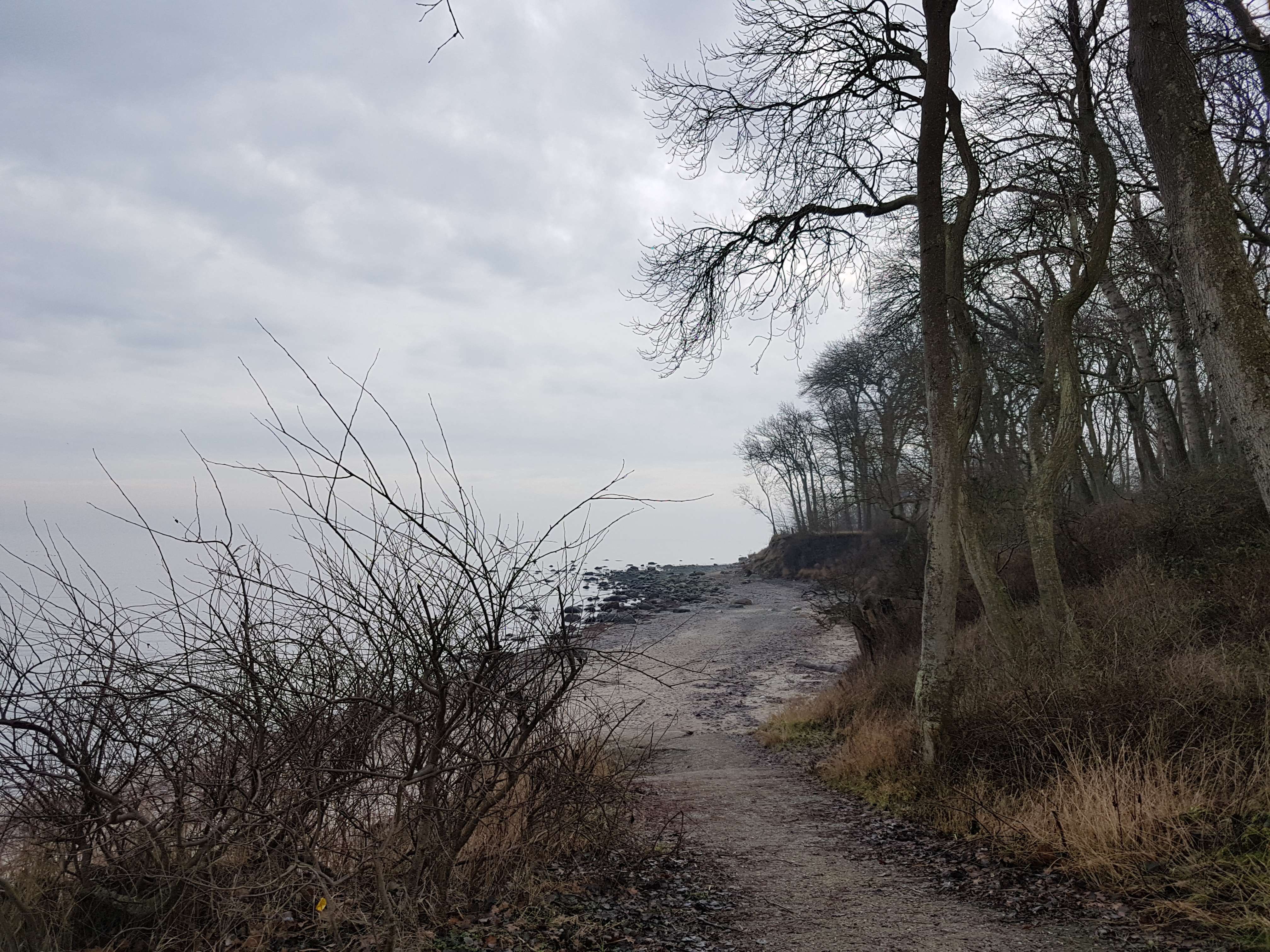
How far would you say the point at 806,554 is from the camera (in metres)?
49.7

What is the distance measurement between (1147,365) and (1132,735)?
1188 centimetres

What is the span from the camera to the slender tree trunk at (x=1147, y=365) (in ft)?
47.7

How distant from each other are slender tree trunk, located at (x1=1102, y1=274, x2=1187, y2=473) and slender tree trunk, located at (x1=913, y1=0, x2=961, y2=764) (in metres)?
6.00

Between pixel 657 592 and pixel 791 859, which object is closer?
pixel 791 859

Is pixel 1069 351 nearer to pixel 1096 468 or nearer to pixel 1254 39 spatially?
pixel 1254 39

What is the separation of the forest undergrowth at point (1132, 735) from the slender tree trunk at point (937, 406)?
31 centimetres

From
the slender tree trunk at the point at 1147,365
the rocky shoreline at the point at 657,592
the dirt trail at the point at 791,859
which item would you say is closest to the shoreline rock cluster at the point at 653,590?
the rocky shoreline at the point at 657,592

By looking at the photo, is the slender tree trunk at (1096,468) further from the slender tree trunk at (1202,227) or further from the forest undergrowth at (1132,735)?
the slender tree trunk at (1202,227)

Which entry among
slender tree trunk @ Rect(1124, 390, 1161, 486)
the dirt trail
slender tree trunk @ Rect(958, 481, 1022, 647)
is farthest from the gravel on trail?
slender tree trunk @ Rect(1124, 390, 1161, 486)

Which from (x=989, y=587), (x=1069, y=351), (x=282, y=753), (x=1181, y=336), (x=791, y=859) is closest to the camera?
(x=282, y=753)

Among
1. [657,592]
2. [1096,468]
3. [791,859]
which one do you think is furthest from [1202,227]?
[657,592]

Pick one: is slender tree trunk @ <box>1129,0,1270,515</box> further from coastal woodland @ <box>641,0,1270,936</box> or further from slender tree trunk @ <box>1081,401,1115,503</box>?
slender tree trunk @ <box>1081,401,1115,503</box>

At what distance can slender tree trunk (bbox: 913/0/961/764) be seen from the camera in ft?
24.4

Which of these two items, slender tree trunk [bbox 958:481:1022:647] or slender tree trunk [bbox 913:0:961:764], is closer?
slender tree trunk [bbox 913:0:961:764]
